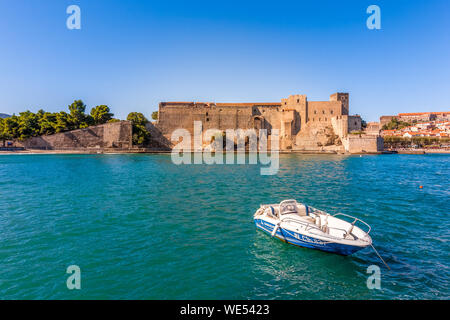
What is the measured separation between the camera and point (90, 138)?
200 ft

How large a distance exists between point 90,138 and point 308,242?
6306 centimetres

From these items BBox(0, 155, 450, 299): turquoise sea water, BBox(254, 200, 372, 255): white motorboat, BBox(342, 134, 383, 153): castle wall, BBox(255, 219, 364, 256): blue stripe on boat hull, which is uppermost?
BBox(342, 134, 383, 153): castle wall

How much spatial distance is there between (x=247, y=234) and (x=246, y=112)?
181 ft

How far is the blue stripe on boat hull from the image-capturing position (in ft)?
25.4

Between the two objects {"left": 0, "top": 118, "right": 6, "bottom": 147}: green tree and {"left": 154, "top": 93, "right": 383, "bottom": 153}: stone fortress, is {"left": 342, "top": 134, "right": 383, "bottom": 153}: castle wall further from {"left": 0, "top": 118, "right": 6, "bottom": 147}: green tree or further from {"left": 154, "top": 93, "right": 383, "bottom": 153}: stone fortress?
{"left": 0, "top": 118, "right": 6, "bottom": 147}: green tree

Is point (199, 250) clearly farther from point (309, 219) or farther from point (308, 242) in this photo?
point (309, 219)

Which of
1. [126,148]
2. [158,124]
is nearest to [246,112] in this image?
[158,124]

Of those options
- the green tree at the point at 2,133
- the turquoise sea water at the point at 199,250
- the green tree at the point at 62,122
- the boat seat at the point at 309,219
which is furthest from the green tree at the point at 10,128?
the boat seat at the point at 309,219

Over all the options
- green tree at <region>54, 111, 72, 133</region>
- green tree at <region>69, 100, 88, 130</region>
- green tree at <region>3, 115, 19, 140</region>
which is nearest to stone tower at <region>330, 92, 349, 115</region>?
green tree at <region>69, 100, 88, 130</region>

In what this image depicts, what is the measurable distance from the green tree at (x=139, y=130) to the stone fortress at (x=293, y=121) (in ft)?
10.4

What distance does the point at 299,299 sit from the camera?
19.6ft

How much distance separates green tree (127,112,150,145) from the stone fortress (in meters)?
3.18

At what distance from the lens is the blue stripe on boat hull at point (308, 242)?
7730 millimetres
